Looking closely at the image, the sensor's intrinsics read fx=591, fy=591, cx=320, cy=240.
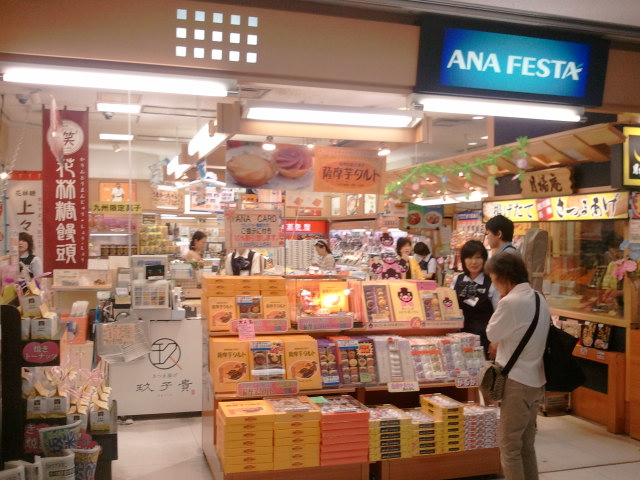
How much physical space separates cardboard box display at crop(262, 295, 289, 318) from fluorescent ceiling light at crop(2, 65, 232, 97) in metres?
2.04

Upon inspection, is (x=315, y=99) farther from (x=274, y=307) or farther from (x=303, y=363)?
(x=303, y=363)

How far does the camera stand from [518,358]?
378 centimetres

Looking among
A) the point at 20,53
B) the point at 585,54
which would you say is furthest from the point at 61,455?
the point at 585,54

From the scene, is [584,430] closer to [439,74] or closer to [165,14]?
[439,74]

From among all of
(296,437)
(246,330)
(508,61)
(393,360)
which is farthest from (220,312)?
(508,61)

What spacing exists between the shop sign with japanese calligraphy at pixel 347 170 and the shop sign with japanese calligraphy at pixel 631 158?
2410mm

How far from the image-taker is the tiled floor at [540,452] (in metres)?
4.93

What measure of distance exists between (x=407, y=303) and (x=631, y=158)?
9.37ft

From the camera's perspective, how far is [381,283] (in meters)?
5.15

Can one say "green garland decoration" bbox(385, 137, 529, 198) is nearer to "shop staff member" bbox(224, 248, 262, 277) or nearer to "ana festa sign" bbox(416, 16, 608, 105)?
"shop staff member" bbox(224, 248, 262, 277)

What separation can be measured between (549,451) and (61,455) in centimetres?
423

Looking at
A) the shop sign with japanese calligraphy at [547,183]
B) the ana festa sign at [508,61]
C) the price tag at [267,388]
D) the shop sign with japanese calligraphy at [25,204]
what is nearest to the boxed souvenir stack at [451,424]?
the price tag at [267,388]

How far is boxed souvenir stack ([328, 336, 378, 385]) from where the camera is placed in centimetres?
471

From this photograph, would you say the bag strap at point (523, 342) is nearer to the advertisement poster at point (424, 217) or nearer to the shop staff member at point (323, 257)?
the shop staff member at point (323, 257)
